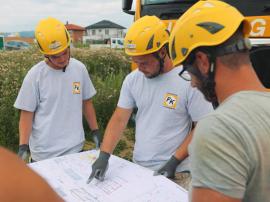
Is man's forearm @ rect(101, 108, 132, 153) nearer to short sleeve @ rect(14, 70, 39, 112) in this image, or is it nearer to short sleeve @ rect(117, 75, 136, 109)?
short sleeve @ rect(117, 75, 136, 109)

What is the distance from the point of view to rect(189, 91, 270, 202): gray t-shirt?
1028mm

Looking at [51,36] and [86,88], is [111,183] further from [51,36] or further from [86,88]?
[51,36]

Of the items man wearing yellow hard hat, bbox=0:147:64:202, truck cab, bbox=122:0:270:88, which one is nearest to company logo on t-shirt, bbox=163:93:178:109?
truck cab, bbox=122:0:270:88

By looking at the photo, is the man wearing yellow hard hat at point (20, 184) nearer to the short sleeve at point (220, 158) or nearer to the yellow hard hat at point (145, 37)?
the short sleeve at point (220, 158)

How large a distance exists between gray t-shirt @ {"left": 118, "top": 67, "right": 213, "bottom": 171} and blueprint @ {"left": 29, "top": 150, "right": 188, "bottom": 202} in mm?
144

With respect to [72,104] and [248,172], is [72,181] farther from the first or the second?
[248,172]

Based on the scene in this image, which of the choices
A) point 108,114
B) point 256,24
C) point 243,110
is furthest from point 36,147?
point 108,114

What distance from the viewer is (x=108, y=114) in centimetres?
688

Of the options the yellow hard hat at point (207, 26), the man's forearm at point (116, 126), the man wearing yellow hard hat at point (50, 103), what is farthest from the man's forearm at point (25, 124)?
the yellow hard hat at point (207, 26)

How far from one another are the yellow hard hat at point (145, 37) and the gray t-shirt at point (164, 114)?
198mm

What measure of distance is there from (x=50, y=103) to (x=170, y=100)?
0.97m

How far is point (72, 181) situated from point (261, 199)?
1.38 m

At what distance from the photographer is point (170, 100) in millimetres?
2293

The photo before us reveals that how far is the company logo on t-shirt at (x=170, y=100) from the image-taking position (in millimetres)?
2278
